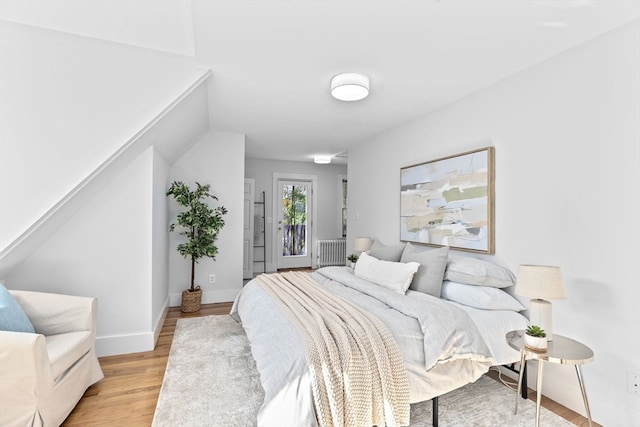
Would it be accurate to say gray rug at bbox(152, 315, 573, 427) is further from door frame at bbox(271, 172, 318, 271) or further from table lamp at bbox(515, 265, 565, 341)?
door frame at bbox(271, 172, 318, 271)

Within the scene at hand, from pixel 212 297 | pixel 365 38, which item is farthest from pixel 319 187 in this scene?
pixel 365 38

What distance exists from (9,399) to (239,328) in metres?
2.03

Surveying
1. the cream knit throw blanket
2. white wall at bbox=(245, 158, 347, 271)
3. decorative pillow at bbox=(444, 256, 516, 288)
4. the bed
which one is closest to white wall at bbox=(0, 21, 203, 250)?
the bed

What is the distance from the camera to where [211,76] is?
2732mm

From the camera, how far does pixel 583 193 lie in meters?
2.08

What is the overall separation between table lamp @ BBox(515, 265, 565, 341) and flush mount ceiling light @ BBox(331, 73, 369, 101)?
183 cm

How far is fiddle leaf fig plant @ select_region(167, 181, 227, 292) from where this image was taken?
13.2 ft

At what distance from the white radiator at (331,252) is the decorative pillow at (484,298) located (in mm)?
4834

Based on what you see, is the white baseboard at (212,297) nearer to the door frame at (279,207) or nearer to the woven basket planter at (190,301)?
the woven basket planter at (190,301)

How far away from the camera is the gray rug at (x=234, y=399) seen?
193 cm

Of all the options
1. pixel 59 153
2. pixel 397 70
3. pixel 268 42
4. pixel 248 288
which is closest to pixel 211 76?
pixel 268 42

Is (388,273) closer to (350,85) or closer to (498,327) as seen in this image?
(498,327)

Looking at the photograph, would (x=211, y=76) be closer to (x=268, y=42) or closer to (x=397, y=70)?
(x=268, y=42)

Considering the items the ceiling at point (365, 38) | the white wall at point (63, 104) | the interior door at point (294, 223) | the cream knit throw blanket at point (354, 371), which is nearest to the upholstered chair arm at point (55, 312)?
the white wall at point (63, 104)
